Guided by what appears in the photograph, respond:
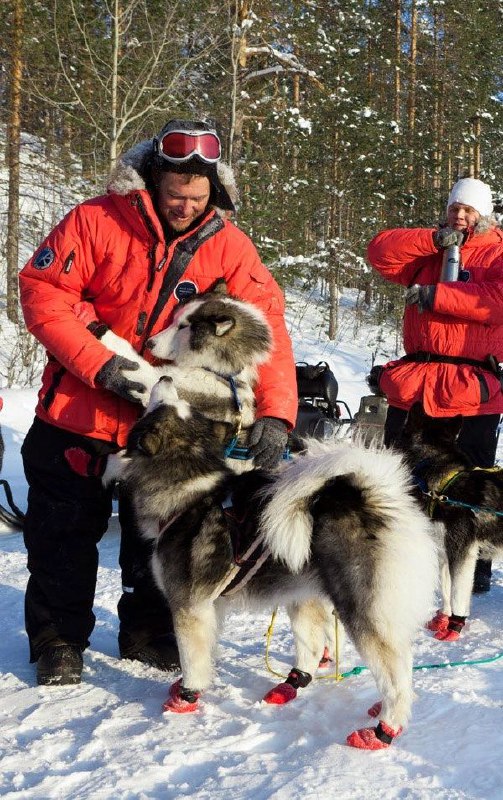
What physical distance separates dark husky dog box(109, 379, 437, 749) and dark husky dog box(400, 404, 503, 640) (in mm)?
904

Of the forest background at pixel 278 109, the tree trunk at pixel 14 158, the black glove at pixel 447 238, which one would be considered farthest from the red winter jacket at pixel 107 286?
the tree trunk at pixel 14 158

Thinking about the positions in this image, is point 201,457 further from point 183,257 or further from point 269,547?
point 183,257

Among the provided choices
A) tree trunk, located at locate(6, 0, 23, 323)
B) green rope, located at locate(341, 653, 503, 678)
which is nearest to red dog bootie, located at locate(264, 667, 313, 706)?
green rope, located at locate(341, 653, 503, 678)

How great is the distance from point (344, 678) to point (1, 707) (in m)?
1.39

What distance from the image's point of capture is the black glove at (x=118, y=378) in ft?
9.36

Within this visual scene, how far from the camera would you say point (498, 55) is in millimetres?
23562

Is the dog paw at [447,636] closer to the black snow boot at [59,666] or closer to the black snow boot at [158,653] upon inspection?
the black snow boot at [158,653]

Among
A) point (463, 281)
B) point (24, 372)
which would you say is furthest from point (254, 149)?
point (463, 281)

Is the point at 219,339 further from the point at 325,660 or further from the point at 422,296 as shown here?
the point at 325,660

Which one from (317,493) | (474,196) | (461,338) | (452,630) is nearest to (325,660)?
(452,630)

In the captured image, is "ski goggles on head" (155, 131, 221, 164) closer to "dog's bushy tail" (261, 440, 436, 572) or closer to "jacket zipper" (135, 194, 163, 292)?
"jacket zipper" (135, 194, 163, 292)

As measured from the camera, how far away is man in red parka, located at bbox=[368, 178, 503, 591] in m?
3.85

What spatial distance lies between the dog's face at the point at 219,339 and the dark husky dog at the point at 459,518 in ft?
3.61

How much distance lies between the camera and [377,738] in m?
2.42
